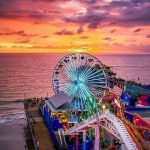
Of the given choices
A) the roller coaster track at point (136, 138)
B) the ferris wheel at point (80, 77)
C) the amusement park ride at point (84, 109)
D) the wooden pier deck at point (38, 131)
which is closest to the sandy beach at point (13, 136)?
the wooden pier deck at point (38, 131)

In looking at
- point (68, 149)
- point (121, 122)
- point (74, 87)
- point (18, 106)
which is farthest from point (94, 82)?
point (18, 106)

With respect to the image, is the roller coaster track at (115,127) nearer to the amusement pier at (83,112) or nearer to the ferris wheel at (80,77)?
the amusement pier at (83,112)

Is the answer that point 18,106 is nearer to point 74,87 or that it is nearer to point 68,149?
point 74,87

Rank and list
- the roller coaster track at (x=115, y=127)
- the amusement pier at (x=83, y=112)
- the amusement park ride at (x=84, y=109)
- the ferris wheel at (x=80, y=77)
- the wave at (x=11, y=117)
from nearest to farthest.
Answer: the roller coaster track at (x=115, y=127) → the amusement park ride at (x=84, y=109) → the amusement pier at (x=83, y=112) → the ferris wheel at (x=80, y=77) → the wave at (x=11, y=117)

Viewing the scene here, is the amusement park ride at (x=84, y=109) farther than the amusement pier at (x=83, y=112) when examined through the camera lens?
No

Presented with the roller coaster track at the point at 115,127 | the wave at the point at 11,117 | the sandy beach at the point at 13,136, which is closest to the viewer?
the roller coaster track at the point at 115,127

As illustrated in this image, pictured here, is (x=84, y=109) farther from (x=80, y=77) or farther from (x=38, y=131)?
(x=38, y=131)

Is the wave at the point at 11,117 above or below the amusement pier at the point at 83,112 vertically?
below
